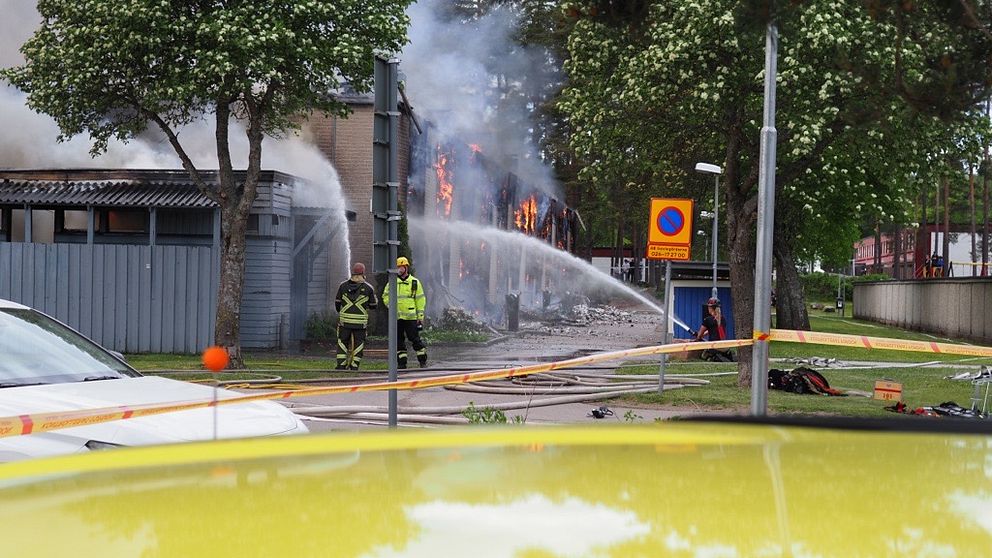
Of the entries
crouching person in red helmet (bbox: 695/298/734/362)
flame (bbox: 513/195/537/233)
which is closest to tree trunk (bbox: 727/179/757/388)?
crouching person in red helmet (bbox: 695/298/734/362)

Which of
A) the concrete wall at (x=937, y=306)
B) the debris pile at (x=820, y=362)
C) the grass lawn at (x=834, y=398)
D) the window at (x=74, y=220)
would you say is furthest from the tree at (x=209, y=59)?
the concrete wall at (x=937, y=306)

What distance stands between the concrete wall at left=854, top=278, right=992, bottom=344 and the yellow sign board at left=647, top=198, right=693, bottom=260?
67.9ft

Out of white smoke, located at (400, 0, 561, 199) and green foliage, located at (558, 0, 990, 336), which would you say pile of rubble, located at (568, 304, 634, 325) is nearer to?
white smoke, located at (400, 0, 561, 199)

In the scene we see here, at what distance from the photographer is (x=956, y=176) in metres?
18.9

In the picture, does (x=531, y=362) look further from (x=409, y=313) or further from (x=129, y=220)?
(x=129, y=220)

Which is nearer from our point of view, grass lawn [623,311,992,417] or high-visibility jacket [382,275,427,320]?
grass lawn [623,311,992,417]

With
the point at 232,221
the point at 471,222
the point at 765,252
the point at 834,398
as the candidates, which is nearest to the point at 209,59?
the point at 232,221

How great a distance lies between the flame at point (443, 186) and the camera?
3178cm

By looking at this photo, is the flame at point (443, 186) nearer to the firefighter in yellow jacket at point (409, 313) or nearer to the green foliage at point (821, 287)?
the firefighter in yellow jacket at point (409, 313)

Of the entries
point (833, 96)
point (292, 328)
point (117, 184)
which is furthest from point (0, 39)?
point (833, 96)

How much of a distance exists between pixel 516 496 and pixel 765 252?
11.5 metres

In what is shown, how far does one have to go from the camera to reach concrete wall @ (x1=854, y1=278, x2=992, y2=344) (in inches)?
1305

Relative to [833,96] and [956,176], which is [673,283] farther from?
[833,96]

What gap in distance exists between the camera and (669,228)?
15.1m
